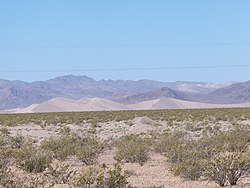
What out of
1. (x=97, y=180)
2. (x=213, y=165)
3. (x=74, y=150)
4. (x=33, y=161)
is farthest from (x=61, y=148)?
(x=97, y=180)

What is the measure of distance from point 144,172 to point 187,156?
164 centimetres

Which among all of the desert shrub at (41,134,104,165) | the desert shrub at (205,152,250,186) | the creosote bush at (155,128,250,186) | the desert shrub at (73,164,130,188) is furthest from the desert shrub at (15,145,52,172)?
the desert shrub at (205,152,250,186)

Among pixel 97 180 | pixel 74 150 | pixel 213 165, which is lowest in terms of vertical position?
pixel 74 150

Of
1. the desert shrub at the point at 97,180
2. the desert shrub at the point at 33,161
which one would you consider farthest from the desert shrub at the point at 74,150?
the desert shrub at the point at 97,180

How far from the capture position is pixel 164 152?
22328mm

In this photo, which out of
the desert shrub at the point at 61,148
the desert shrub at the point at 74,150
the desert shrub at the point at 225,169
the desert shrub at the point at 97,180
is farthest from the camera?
the desert shrub at the point at 61,148

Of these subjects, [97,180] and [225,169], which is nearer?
[97,180]

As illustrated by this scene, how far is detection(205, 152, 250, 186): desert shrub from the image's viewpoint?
14.1m

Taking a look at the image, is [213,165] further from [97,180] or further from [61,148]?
[61,148]

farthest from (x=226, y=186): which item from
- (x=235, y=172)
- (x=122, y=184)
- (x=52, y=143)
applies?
(x=52, y=143)

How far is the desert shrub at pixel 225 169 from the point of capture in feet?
46.2

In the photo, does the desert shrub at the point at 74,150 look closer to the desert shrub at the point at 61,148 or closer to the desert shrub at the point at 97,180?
the desert shrub at the point at 61,148

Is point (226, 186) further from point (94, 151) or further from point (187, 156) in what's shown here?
point (94, 151)

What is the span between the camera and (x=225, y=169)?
1410 cm
